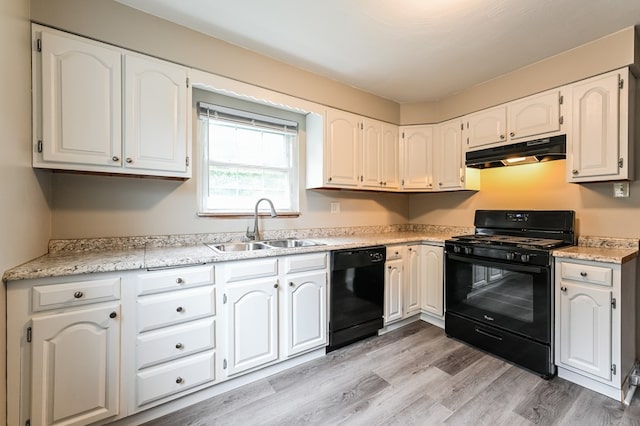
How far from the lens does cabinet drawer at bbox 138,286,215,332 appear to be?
1524mm

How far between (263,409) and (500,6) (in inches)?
114

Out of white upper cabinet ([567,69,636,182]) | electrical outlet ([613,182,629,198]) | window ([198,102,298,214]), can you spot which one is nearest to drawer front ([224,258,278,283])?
window ([198,102,298,214])

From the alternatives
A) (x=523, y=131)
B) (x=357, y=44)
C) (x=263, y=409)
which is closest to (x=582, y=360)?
(x=523, y=131)

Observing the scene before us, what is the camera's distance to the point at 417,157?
3.22 metres

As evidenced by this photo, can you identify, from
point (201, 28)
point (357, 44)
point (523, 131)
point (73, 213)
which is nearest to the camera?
point (73, 213)

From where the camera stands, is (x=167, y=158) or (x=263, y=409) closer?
(x=263, y=409)

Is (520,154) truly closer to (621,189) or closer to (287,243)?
(621,189)

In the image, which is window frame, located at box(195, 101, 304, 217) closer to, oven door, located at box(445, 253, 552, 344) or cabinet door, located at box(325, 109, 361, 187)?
cabinet door, located at box(325, 109, 361, 187)

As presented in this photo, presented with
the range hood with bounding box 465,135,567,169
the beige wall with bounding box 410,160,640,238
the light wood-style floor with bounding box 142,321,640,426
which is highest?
the range hood with bounding box 465,135,567,169

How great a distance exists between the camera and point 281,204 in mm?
2771

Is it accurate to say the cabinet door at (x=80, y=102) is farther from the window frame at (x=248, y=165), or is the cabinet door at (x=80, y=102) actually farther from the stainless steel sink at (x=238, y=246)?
the stainless steel sink at (x=238, y=246)

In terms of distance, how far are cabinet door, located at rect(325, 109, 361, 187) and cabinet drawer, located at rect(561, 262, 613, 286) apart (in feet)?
5.94

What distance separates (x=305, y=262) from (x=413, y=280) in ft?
4.54

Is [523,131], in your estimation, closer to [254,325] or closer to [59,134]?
[254,325]
